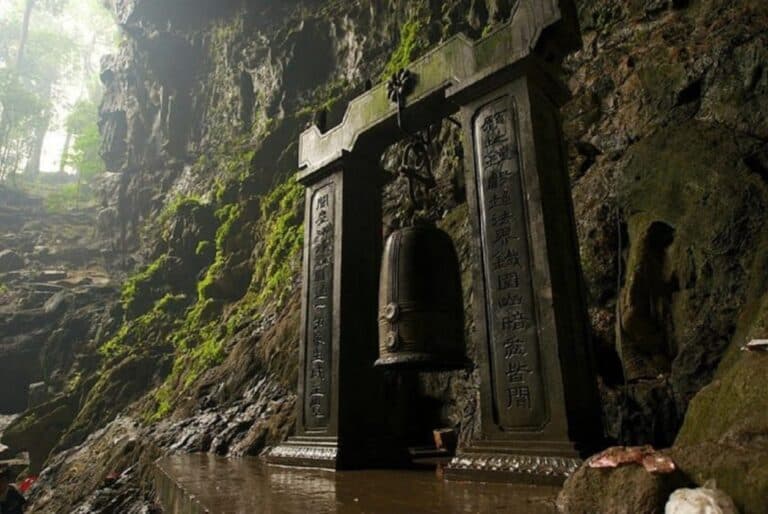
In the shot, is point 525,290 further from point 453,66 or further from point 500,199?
point 453,66

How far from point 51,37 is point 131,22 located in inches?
933

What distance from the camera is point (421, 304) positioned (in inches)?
142

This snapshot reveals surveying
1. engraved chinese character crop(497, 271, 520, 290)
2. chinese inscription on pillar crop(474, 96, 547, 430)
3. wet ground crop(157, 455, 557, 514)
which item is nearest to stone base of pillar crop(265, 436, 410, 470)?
wet ground crop(157, 455, 557, 514)

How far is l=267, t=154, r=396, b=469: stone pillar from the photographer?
422cm

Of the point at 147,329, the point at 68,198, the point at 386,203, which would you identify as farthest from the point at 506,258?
the point at 68,198

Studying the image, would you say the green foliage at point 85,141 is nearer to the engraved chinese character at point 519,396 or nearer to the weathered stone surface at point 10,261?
the weathered stone surface at point 10,261

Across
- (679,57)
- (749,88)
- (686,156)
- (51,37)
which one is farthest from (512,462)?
(51,37)

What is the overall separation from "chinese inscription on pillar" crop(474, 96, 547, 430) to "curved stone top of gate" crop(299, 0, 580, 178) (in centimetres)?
33

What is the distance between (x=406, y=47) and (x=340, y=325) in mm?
8158

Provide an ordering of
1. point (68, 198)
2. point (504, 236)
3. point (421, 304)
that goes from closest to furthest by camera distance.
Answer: point (504, 236), point (421, 304), point (68, 198)

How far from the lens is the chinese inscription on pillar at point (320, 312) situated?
4414 mm

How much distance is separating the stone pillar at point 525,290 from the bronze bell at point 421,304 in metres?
0.27

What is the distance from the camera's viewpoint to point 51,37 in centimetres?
3822

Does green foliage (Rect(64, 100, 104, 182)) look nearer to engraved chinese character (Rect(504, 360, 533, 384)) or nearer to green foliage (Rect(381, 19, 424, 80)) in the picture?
green foliage (Rect(381, 19, 424, 80))
